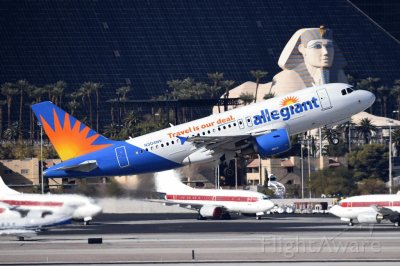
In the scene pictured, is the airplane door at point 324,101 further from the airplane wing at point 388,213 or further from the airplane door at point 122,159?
the airplane wing at point 388,213

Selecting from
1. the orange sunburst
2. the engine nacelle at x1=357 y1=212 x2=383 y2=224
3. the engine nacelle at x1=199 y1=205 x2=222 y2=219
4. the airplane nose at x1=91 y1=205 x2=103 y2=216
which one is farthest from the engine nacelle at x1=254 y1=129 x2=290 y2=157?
the engine nacelle at x1=199 y1=205 x2=222 y2=219

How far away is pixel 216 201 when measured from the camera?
15650 cm

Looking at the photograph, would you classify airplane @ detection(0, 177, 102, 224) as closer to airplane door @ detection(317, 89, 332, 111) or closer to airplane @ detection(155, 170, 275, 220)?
airplane door @ detection(317, 89, 332, 111)

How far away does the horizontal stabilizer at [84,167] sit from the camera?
116 m

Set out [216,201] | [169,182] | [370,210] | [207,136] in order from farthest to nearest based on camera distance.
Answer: [216,201]
[169,182]
[370,210]
[207,136]

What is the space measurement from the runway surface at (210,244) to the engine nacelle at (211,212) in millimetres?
12660

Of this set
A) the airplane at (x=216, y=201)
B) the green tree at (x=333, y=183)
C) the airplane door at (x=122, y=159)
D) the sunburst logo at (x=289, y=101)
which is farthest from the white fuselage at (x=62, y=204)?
the green tree at (x=333, y=183)

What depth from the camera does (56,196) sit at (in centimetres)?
10912

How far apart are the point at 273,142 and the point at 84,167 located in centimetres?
1544

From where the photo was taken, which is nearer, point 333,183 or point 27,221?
point 27,221

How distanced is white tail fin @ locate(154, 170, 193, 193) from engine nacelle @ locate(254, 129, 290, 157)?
397 inches

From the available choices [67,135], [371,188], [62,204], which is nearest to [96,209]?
[62,204]

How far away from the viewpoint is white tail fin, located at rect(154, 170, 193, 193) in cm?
12650

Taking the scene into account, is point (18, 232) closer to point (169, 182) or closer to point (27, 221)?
point (27, 221)
